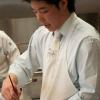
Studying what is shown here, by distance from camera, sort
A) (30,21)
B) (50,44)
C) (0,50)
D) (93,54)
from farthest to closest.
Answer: (30,21)
(0,50)
(50,44)
(93,54)

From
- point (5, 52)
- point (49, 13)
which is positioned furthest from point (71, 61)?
point (5, 52)

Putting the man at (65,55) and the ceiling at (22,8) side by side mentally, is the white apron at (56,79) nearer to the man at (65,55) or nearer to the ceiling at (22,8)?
the man at (65,55)

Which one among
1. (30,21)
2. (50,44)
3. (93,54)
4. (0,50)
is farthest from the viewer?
(30,21)

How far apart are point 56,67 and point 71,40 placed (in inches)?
3.8

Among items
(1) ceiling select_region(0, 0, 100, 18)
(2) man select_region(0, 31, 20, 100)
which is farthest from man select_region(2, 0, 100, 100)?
Answer: (1) ceiling select_region(0, 0, 100, 18)

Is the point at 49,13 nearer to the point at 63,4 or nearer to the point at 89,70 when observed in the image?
the point at 63,4

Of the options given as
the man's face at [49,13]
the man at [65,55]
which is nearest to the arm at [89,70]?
the man at [65,55]

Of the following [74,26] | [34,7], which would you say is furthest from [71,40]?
[34,7]

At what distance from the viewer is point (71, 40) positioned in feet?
2.76

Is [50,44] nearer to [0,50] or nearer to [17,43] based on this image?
[0,50]

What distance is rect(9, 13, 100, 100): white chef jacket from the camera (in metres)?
0.78

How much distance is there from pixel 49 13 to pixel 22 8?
1.04m

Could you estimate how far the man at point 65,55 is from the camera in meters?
0.78

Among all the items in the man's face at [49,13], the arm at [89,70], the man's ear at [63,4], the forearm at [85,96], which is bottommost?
the forearm at [85,96]
